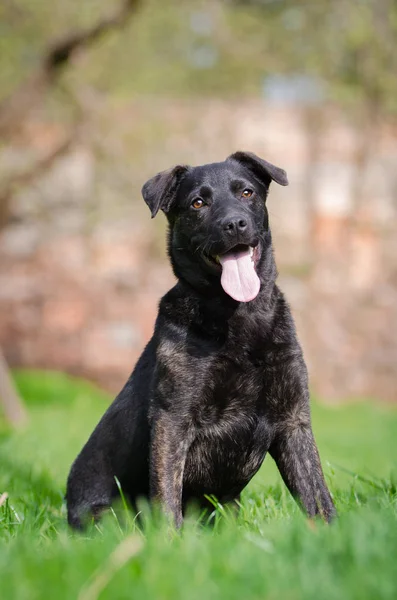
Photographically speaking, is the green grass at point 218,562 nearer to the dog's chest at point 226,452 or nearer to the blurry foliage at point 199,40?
the dog's chest at point 226,452

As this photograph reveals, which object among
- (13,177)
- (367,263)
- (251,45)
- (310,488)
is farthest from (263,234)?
(367,263)

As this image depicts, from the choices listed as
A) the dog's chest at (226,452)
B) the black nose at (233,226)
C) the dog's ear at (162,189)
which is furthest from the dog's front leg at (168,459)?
the dog's ear at (162,189)

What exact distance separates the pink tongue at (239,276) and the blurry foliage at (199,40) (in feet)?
28.7

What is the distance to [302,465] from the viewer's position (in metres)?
3.88

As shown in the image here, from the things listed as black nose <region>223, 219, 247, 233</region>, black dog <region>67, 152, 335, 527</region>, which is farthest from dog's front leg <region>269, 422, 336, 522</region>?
black nose <region>223, 219, 247, 233</region>

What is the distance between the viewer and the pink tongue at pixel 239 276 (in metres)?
3.95

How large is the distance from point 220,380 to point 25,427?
9273 mm

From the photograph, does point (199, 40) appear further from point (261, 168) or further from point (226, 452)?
point (226, 452)

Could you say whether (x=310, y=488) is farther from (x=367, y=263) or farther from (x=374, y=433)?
(x=367, y=263)

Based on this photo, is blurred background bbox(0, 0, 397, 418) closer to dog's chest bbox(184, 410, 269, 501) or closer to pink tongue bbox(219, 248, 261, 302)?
pink tongue bbox(219, 248, 261, 302)

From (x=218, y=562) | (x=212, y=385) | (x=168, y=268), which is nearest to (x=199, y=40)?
(x=168, y=268)

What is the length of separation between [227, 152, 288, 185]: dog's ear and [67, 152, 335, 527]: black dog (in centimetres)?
2

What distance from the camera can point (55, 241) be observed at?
19.8 meters

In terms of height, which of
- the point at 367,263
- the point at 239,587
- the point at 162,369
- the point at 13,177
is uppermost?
the point at 367,263
